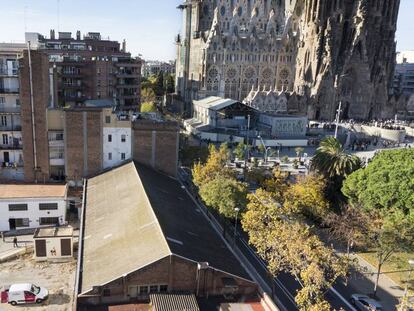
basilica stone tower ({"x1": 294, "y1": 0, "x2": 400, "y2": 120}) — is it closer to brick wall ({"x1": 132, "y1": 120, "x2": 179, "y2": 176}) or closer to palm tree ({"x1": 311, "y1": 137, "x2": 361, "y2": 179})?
palm tree ({"x1": 311, "y1": 137, "x2": 361, "y2": 179})

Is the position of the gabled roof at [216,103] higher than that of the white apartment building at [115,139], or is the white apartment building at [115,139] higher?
the gabled roof at [216,103]

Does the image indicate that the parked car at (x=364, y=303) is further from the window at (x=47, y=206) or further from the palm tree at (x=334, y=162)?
the window at (x=47, y=206)

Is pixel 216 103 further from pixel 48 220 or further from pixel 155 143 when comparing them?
pixel 48 220

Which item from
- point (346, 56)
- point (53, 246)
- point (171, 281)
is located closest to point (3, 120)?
point (53, 246)

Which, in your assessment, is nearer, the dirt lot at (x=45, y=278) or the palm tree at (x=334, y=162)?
the dirt lot at (x=45, y=278)

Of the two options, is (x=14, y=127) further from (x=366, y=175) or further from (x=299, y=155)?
(x=299, y=155)

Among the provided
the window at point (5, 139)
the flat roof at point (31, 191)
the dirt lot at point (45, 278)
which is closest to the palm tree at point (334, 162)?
the flat roof at point (31, 191)

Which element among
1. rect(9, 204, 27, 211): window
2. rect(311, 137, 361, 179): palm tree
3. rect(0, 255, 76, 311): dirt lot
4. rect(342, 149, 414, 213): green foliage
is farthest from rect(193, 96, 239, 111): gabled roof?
rect(0, 255, 76, 311): dirt lot

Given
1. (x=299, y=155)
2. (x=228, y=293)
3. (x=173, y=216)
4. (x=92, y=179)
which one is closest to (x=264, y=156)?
(x=299, y=155)
